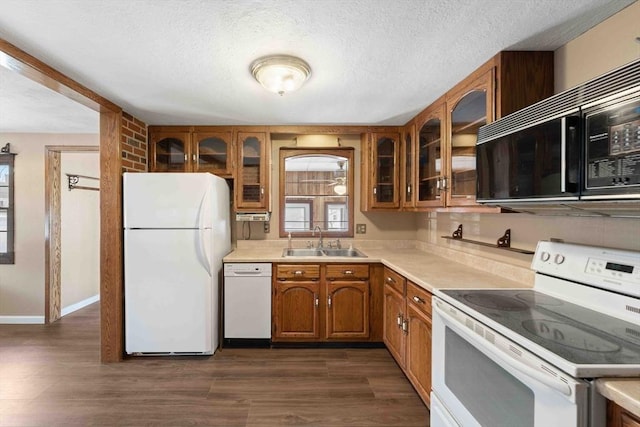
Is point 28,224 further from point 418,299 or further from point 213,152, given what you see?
point 418,299

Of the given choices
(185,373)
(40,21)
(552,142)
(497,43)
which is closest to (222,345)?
(185,373)

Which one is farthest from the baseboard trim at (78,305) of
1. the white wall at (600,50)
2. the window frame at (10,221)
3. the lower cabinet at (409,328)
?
the white wall at (600,50)

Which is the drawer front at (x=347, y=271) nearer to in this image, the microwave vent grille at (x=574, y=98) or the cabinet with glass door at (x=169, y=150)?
the microwave vent grille at (x=574, y=98)

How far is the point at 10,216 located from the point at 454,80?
4895 millimetres

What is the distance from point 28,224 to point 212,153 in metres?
2.43

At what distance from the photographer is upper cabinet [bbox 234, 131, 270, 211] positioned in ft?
10.6

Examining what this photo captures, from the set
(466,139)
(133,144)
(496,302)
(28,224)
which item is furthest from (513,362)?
(28,224)

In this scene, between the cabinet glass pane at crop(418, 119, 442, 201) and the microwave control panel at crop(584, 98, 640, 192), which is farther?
the cabinet glass pane at crop(418, 119, 442, 201)

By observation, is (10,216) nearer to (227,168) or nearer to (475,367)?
(227,168)

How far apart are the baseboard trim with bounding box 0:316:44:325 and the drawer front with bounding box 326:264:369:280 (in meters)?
3.50

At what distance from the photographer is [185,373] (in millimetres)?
2488

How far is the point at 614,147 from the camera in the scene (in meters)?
1.01

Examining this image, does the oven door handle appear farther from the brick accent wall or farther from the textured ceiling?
the brick accent wall

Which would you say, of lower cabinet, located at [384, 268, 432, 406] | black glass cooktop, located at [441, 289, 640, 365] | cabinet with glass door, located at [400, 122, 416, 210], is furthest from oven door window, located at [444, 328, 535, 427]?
cabinet with glass door, located at [400, 122, 416, 210]
